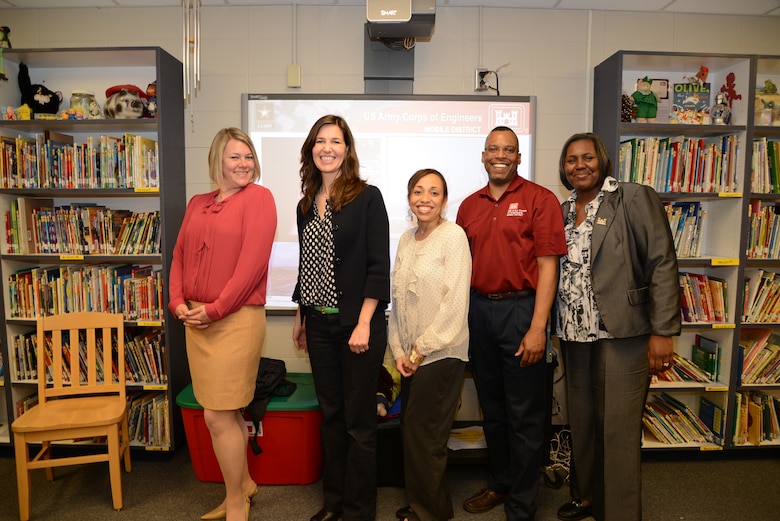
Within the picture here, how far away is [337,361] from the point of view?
6.52 ft

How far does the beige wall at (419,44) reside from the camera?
2.96 m

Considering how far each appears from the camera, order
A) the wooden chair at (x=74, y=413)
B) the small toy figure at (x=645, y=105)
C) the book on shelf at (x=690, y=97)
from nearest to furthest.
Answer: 1. the wooden chair at (x=74, y=413)
2. the small toy figure at (x=645, y=105)
3. the book on shelf at (x=690, y=97)

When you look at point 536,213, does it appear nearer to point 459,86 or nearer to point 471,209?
point 471,209

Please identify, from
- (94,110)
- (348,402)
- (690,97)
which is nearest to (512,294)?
(348,402)

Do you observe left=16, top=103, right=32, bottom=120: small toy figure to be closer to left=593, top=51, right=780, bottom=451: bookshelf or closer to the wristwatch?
the wristwatch

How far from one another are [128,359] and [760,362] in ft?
12.3

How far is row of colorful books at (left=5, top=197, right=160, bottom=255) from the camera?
2.76 meters

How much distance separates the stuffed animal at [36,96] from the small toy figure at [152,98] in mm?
568

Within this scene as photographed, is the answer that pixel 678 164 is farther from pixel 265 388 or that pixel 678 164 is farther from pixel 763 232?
pixel 265 388

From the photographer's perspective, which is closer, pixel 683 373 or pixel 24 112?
pixel 24 112

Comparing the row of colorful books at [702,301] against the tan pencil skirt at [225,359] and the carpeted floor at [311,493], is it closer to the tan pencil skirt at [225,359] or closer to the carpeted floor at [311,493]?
the carpeted floor at [311,493]

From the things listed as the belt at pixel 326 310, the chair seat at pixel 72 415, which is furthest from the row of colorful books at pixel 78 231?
the belt at pixel 326 310

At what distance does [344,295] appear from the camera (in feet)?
6.20

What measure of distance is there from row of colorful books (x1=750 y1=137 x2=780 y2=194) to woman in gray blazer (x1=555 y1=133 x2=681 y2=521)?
1241 millimetres
